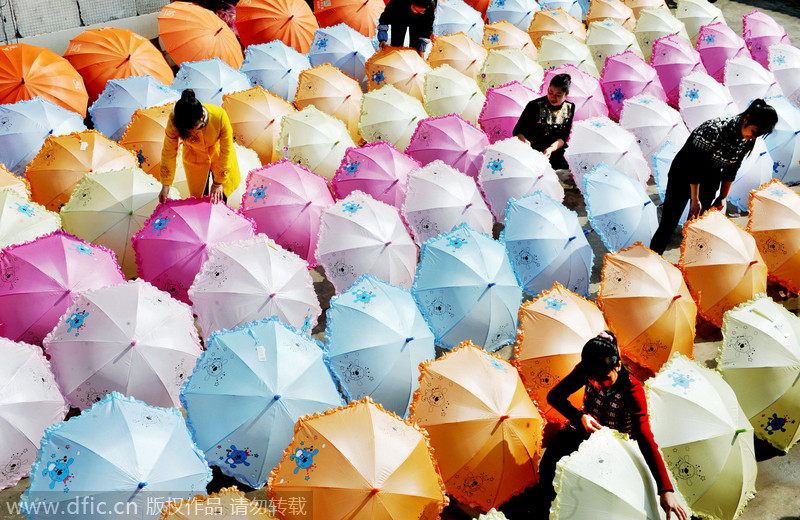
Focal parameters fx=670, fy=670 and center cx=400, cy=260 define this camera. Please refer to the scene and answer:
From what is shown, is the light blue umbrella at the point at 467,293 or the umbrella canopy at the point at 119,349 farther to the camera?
the light blue umbrella at the point at 467,293

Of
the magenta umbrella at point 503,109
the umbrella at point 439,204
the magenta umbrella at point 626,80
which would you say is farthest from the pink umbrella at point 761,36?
the umbrella at point 439,204

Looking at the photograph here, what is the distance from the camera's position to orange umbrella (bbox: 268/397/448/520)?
12.1 ft

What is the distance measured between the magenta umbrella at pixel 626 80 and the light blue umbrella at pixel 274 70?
3.96m

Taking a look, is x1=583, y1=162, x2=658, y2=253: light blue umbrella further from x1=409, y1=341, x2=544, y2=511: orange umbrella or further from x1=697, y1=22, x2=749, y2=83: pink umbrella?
x1=697, y1=22, x2=749, y2=83: pink umbrella

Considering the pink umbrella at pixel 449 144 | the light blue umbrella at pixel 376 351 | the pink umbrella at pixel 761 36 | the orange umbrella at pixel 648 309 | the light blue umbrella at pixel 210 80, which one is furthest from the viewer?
the pink umbrella at pixel 761 36

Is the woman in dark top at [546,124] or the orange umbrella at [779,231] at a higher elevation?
the woman in dark top at [546,124]

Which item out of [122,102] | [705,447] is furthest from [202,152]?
[705,447]

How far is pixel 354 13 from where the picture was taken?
9.52 m

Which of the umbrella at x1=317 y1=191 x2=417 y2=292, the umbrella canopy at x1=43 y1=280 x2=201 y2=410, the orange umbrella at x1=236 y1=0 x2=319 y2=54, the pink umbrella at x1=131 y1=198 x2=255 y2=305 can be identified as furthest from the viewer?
the orange umbrella at x1=236 y1=0 x2=319 y2=54

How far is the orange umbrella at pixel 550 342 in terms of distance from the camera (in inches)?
191

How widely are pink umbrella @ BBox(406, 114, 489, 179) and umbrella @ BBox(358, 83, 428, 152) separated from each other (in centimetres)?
23

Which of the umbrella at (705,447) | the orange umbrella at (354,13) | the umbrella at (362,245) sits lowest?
the umbrella at (705,447)

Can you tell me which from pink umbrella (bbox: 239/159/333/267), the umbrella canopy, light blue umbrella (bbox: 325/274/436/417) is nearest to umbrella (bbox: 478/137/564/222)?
pink umbrella (bbox: 239/159/333/267)

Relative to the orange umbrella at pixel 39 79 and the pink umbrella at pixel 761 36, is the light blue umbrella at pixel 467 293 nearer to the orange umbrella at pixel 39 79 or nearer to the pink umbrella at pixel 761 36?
the orange umbrella at pixel 39 79
